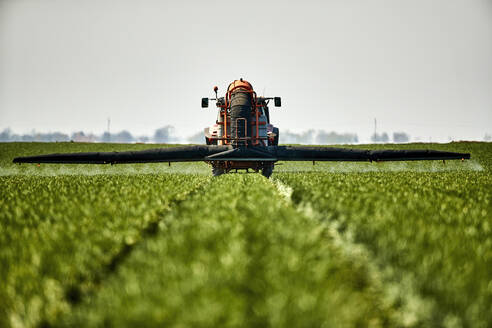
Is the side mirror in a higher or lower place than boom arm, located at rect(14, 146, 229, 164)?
higher

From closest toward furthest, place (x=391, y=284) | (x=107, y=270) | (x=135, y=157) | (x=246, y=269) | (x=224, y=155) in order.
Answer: (x=246, y=269), (x=391, y=284), (x=107, y=270), (x=224, y=155), (x=135, y=157)


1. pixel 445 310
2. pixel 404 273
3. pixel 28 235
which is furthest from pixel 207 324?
pixel 28 235

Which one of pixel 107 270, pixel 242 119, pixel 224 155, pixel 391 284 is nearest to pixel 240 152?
pixel 224 155

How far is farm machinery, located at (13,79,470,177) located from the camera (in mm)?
11484

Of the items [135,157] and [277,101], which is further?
[277,101]

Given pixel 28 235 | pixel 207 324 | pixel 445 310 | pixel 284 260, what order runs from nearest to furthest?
pixel 207 324, pixel 445 310, pixel 284 260, pixel 28 235

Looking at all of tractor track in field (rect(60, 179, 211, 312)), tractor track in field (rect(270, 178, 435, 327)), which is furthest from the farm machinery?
tractor track in field (rect(270, 178, 435, 327))

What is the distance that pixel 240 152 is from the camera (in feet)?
36.7

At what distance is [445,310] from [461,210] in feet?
10.3

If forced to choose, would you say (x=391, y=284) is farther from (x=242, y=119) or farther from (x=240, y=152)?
(x=242, y=119)

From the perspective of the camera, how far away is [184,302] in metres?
2.06

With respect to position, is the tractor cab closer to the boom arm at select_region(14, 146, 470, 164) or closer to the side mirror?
the side mirror

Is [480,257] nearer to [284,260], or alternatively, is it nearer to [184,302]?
[284,260]

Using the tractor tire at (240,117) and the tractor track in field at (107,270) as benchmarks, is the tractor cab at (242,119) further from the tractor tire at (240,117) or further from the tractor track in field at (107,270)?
the tractor track in field at (107,270)
